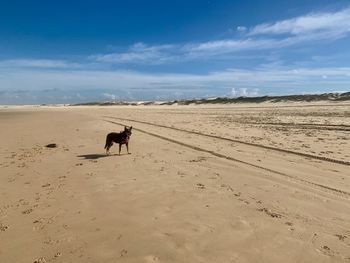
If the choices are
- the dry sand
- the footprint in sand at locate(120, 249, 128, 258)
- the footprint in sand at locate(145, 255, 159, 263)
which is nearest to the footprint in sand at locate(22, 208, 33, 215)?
the dry sand

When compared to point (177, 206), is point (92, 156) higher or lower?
lower

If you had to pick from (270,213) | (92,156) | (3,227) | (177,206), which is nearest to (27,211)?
(3,227)

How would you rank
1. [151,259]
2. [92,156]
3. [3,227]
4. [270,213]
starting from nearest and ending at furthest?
[151,259], [3,227], [270,213], [92,156]

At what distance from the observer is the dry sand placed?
5.45m

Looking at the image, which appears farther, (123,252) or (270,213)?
(270,213)

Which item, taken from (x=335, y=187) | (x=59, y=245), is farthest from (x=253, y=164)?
(x=59, y=245)

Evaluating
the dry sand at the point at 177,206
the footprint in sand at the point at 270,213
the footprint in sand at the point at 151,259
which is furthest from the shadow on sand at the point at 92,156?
the footprint in sand at the point at 151,259

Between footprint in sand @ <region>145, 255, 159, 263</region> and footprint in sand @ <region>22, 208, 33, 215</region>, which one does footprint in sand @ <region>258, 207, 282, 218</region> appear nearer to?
footprint in sand @ <region>145, 255, 159, 263</region>

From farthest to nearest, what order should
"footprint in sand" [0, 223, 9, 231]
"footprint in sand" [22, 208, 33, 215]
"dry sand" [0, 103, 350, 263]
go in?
"footprint in sand" [22, 208, 33, 215]
"footprint in sand" [0, 223, 9, 231]
"dry sand" [0, 103, 350, 263]

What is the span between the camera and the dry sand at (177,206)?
5453mm

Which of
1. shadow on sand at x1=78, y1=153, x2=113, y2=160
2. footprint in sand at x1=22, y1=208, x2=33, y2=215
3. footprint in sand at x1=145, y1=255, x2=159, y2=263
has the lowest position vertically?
shadow on sand at x1=78, y1=153, x2=113, y2=160

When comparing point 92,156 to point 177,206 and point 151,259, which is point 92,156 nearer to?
point 177,206

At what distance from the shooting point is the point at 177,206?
24.1 ft

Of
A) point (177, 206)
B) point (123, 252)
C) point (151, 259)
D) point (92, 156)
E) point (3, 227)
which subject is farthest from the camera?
point (92, 156)
